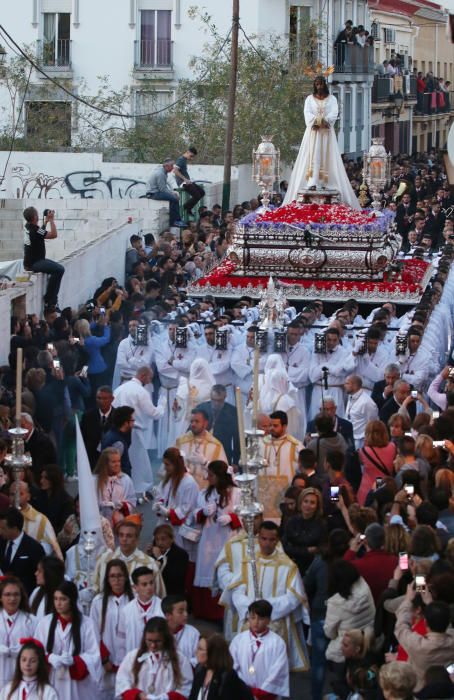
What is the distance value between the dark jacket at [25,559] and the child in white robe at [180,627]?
1389mm

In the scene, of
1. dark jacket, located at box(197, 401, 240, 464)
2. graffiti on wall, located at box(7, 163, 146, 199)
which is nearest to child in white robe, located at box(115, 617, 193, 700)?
dark jacket, located at box(197, 401, 240, 464)

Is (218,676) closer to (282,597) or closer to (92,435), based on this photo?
(282,597)

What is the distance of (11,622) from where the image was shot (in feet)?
32.6

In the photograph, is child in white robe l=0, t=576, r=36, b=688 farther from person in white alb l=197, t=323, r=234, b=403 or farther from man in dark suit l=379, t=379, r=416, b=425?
person in white alb l=197, t=323, r=234, b=403

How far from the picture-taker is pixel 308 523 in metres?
11.4

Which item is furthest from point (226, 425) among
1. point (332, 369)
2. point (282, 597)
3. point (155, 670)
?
point (155, 670)

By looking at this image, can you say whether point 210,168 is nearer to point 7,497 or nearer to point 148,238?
point 148,238

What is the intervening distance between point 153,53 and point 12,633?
35533 mm

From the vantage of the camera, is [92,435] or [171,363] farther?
[171,363]

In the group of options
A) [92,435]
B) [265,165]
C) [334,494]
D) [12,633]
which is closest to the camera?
[12,633]

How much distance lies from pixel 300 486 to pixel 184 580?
1035 millimetres

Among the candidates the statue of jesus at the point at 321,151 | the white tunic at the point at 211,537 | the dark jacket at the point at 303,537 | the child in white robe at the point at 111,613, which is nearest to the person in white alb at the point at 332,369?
the white tunic at the point at 211,537

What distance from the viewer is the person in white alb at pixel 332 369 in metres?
17.0

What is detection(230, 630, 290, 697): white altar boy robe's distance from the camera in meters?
9.80
